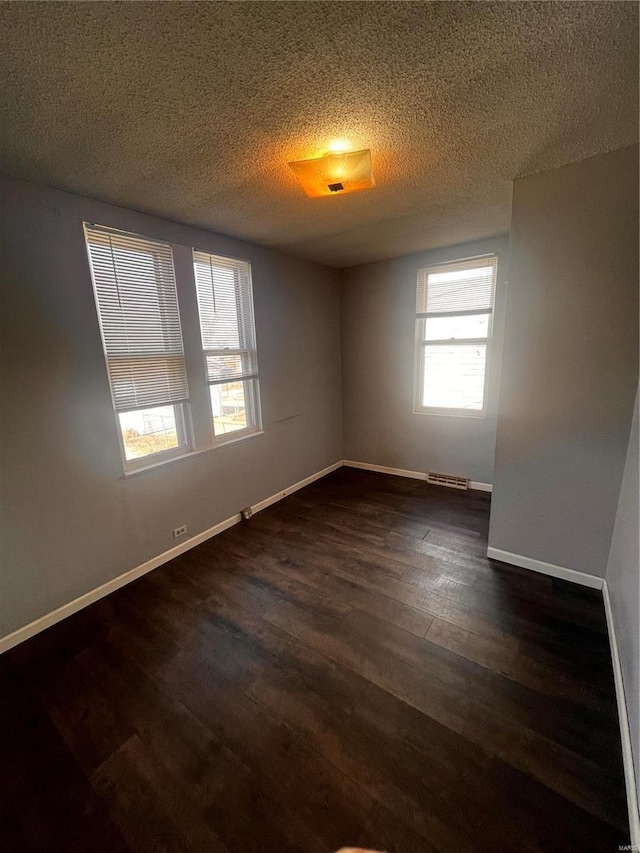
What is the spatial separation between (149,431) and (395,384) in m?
2.76

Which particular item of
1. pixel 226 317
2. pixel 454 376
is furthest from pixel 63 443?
pixel 454 376

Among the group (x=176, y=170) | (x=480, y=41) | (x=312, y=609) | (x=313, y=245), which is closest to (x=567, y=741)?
(x=312, y=609)

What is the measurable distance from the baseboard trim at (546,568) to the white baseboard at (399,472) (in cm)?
128

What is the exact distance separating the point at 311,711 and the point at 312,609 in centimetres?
60

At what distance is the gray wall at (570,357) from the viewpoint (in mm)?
1794

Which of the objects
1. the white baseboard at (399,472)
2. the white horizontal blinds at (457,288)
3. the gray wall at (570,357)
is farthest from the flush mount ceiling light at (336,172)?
the white baseboard at (399,472)

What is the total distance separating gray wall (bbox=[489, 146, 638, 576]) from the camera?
1.79m

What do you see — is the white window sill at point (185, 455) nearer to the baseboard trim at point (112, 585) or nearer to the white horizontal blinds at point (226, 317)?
the white horizontal blinds at point (226, 317)

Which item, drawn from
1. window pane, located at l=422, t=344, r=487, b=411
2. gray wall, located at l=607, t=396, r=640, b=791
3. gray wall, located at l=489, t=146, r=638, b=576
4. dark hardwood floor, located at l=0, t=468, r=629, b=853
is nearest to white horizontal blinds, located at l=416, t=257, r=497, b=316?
window pane, located at l=422, t=344, r=487, b=411

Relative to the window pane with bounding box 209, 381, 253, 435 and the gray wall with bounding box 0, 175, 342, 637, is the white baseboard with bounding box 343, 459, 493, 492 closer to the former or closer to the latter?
the window pane with bounding box 209, 381, 253, 435

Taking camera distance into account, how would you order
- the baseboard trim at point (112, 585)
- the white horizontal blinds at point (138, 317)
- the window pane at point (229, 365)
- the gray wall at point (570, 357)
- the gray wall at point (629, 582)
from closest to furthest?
the gray wall at point (629, 582) → the gray wall at point (570, 357) → the baseboard trim at point (112, 585) → the white horizontal blinds at point (138, 317) → the window pane at point (229, 365)

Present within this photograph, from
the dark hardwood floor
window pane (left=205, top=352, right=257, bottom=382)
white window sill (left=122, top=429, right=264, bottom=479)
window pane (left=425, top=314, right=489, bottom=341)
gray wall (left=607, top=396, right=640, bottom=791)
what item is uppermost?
window pane (left=425, top=314, right=489, bottom=341)

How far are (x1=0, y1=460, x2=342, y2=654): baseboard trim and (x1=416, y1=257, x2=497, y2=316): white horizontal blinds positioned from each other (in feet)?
9.07

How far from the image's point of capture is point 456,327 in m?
3.55
